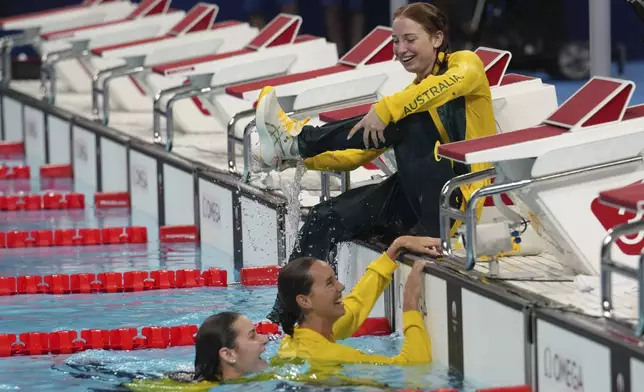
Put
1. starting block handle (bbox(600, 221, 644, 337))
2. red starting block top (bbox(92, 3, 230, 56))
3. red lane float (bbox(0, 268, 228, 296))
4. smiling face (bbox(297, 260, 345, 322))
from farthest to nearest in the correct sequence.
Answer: red starting block top (bbox(92, 3, 230, 56)), red lane float (bbox(0, 268, 228, 296)), smiling face (bbox(297, 260, 345, 322)), starting block handle (bbox(600, 221, 644, 337))

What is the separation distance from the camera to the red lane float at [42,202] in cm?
823

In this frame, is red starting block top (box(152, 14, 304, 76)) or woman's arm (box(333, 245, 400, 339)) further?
red starting block top (box(152, 14, 304, 76))

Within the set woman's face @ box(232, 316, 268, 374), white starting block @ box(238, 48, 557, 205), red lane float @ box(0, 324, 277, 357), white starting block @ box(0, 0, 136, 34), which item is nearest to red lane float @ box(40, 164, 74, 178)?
white starting block @ box(0, 0, 136, 34)

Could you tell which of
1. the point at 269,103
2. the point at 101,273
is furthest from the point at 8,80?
the point at 269,103

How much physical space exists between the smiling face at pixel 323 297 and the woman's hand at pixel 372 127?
604 millimetres

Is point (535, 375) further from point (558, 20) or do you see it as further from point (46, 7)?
point (46, 7)

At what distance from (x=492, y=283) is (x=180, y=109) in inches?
190

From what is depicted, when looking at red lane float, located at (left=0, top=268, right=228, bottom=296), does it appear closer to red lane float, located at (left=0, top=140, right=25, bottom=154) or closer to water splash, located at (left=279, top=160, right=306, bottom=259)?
water splash, located at (left=279, top=160, right=306, bottom=259)

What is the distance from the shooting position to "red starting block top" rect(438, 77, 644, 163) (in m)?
4.36

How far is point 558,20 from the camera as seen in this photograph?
10.9 metres

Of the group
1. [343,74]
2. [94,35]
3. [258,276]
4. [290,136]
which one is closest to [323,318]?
[290,136]

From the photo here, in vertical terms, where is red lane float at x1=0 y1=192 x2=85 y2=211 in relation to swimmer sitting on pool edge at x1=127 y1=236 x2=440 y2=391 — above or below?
above

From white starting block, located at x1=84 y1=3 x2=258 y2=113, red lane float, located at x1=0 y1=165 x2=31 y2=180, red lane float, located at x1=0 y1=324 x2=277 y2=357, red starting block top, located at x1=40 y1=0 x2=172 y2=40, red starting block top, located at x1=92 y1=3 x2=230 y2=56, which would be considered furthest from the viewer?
red starting block top, located at x1=40 y1=0 x2=172 y2=40

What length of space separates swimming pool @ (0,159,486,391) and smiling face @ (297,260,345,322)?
0.18 m
